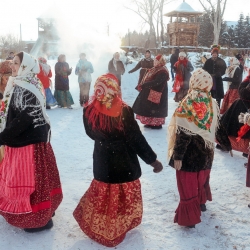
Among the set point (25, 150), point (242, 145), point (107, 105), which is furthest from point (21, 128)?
point (242, 145)

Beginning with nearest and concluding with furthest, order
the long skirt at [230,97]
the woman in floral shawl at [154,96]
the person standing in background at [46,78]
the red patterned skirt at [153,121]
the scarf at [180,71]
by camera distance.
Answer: the woman in floral shawl at [154,96] < the red patterned skirt at [153,121] < the long skirt at [230,97] < the person standing in background at [46,78] < the scarf at [180,71]

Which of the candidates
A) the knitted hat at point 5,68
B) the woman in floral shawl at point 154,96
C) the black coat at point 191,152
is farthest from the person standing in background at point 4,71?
the woman in floral shawl at point 154,96

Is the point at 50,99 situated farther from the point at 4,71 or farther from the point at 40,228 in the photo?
the point at 40,228

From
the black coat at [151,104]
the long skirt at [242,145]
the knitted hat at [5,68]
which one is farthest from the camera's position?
the black coat at [151,104]

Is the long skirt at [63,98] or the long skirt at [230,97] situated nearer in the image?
the long skirt at [230,97]

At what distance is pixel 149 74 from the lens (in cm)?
662

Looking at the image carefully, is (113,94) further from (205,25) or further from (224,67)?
(205,25)

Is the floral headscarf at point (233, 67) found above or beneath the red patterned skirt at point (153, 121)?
above

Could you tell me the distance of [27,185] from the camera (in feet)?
9.59

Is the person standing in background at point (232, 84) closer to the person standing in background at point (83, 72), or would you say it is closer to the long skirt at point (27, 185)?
the person standing in background at point (83, 72)

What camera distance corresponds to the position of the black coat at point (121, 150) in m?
2.75

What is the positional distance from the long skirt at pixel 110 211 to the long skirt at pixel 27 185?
41 cm

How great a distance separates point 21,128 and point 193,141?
1.52 metres

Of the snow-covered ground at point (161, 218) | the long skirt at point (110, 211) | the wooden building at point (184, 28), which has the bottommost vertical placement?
the snow-covered ground at point (161, 218)
